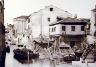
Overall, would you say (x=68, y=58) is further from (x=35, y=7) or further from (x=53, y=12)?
(x=35, y=7)

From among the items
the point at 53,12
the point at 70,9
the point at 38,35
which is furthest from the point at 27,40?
the point at 70,9

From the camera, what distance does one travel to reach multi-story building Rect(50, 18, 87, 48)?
21.0 ft

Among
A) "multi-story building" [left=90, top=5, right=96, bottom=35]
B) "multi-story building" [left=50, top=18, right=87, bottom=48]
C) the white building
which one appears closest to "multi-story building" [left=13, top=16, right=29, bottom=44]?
the white building

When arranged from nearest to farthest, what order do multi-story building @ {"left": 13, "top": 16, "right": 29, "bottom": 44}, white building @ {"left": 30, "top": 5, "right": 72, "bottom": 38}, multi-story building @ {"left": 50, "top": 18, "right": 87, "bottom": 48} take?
multi-story building @ {"left": 13, "top": 16, "right": 29, "bottom": 44}
white building @ {"left": 30, "top": 5, "right": 72, "bottom": 38}
multi-story building @ {"left": 50, "top": 18, "right": 87, "bottom": 48}

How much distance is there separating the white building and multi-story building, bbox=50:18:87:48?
574mm

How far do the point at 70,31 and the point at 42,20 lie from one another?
1.53 m

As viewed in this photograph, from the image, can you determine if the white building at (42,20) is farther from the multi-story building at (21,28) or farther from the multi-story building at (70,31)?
the multi-story building at (70,31)

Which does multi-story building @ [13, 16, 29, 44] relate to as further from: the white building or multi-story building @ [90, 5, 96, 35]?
multi-story building @ [90, 5, 96, 35]

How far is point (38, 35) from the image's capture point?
571cm

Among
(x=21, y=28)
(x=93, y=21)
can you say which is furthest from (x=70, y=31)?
(x=21, y=28)

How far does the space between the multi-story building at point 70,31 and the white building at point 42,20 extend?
574mm

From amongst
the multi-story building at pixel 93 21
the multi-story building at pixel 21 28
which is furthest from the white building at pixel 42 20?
the multi-story building at pixel 93 21

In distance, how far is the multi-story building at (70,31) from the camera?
641cm

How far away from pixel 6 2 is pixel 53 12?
128cm
